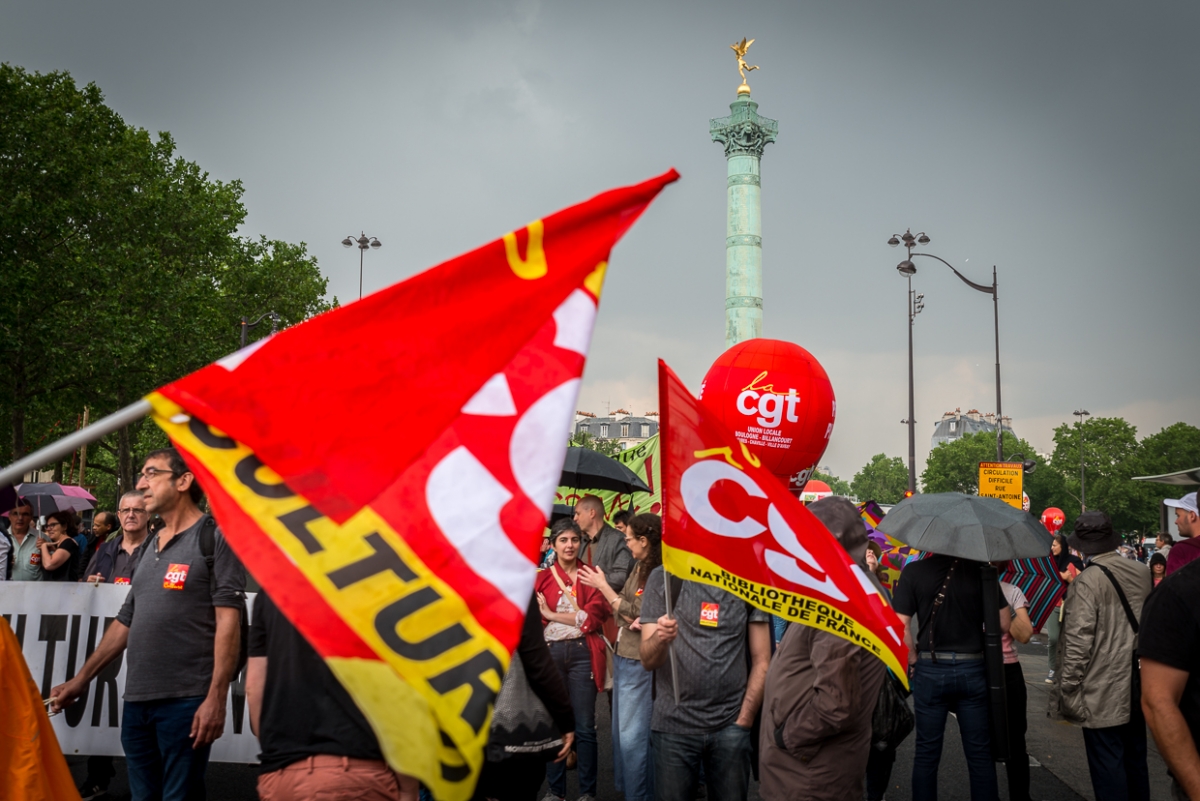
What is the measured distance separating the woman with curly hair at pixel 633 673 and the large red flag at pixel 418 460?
2852mm

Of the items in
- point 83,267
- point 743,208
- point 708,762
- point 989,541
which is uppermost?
point 743,208

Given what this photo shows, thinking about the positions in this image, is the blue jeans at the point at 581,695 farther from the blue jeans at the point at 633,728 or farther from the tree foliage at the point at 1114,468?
the tree foliage at the point at 1114,468

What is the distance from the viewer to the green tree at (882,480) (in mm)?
134375

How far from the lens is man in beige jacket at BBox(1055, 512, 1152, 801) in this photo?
5738 millimetres

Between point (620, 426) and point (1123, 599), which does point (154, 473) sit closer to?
point (1123, 599)

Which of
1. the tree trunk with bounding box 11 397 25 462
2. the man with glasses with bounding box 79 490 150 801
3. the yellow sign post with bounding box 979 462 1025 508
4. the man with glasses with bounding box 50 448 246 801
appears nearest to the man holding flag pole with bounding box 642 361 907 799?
the man with glasses with bounding box 50 448 246 801

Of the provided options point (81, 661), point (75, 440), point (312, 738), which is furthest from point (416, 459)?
point (81, 661)

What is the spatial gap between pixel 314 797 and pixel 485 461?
41.9 inches

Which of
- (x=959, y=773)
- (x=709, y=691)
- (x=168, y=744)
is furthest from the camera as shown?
(x=959, y=773)

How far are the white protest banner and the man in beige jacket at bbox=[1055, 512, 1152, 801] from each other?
4.93 metres

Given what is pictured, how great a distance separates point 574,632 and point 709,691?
6.63 ft

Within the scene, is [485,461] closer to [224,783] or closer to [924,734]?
[924,734]

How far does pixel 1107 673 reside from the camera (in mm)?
5777

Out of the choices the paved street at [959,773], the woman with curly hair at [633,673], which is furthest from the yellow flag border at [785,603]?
the paved street at [959,773]
